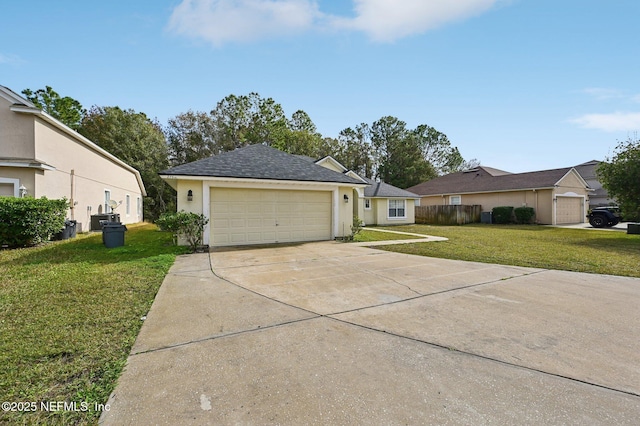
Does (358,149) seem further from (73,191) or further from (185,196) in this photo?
(185,196)

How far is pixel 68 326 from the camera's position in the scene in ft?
11.3

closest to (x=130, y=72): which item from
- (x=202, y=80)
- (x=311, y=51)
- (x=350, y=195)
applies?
(x=202, y=80)

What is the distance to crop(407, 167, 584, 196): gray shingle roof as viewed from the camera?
22111 millimetres

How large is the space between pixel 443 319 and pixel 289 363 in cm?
223

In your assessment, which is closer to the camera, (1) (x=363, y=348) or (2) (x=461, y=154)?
(1) (x=363, y=348)

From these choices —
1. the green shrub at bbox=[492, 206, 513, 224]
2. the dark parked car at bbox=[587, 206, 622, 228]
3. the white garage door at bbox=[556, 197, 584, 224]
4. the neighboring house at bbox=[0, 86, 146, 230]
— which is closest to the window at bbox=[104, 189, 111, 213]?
the neighboring house at bbox=[0, 86, 146, 230]

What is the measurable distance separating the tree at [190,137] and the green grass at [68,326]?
1090 inches

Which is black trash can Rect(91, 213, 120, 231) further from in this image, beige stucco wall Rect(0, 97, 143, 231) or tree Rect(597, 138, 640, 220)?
tree Rect(597, 138, 640, 220)

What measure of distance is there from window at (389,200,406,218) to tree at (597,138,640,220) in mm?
11513

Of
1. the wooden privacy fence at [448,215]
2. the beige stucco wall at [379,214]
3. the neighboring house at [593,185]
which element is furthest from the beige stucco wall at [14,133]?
the neighboring house at [593,185]

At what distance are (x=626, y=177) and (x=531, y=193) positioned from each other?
30.3 feet

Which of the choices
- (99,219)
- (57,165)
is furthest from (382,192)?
(57,165)

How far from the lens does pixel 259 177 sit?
10211 millimetres

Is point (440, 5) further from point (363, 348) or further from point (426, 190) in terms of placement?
point (426, 190)
